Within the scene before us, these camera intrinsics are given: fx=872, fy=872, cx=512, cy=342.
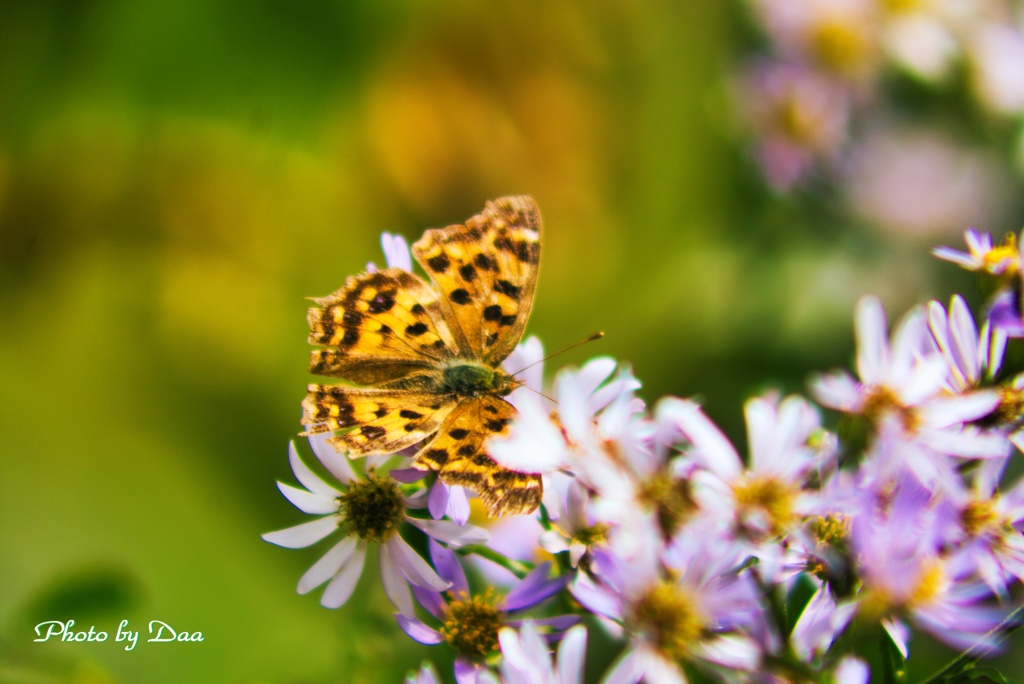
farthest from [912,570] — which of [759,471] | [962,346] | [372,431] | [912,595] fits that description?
[372,431]

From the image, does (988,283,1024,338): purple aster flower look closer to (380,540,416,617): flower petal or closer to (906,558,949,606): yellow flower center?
(906,558,949,606): yellow flower center

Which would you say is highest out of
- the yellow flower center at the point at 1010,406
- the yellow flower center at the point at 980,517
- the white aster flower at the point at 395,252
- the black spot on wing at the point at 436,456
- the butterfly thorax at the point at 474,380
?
the white aster flower at the point at 395,252

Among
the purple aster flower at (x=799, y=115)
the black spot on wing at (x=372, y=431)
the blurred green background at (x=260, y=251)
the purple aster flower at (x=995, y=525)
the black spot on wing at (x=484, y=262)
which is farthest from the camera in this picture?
the purple aster flower at (x=799, y=115)

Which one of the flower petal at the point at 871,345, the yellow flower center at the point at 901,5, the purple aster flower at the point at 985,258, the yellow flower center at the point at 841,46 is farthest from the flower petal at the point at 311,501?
the yellow flower center at the point at 901,5

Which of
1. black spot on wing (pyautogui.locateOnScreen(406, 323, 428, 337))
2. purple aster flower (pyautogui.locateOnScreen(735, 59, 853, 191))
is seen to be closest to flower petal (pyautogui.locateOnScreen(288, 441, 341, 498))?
black spot on wing (pyautogui.locateOnScreen(406, 323, 428, 337))

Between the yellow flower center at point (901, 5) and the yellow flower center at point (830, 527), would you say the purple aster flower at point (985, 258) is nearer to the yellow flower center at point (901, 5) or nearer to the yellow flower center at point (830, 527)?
the yellow flower center at point (830, 527)

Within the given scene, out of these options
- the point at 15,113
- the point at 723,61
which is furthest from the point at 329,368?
the point at 723,61
